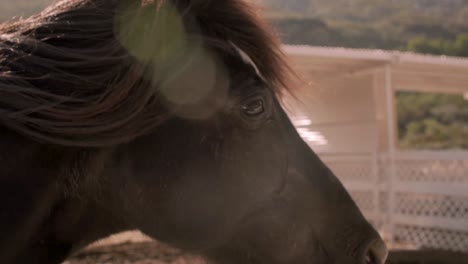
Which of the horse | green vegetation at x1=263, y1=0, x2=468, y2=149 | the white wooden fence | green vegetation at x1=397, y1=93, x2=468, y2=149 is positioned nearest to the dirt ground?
the white wooden fence

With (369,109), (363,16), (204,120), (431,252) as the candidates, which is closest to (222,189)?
(204,120)

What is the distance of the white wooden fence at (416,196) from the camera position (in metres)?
8.63

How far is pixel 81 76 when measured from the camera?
1.63 m

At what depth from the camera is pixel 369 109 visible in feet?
38.7

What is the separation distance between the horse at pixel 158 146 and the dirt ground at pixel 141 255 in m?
3.25

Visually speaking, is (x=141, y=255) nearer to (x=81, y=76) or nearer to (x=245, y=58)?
(x=245, y=58)

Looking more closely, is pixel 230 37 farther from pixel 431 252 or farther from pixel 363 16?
pixel 363 16

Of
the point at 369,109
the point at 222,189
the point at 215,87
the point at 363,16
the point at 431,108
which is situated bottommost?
the point at 431,108

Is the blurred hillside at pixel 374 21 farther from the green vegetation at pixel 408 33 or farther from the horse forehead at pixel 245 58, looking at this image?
the horse forehead at pixel 245 58

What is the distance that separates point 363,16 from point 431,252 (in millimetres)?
72476

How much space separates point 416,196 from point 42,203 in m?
8.78

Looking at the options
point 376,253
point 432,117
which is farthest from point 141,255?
point 432,117

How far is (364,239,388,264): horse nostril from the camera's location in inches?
71.3

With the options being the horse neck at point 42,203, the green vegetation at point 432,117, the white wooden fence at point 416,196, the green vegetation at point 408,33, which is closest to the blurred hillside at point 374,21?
the green vegetation at point 408,33
